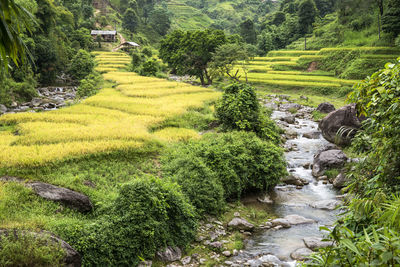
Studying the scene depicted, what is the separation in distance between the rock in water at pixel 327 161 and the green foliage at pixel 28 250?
33.5 ft

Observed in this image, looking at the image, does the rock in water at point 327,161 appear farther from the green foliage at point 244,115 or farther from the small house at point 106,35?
the small house at point 106,35

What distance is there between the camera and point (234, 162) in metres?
9.62

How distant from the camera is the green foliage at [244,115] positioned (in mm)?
12789

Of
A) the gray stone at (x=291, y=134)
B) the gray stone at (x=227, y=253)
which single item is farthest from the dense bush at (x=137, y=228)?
the gray stone at (x=291, y=134)

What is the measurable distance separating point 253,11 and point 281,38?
64.7 m

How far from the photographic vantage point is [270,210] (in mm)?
9234

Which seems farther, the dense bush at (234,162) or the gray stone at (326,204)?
the gray stone at (326,204)

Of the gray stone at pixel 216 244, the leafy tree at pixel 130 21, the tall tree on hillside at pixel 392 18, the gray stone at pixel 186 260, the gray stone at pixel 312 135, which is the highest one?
the leafy tree at pixel 130 21

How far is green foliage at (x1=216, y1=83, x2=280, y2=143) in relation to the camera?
1279 centimetres

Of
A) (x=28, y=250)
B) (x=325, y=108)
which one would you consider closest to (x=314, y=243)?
(x=28, y=250)

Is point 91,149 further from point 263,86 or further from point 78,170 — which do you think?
point 263,86

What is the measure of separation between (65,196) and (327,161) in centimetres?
1007

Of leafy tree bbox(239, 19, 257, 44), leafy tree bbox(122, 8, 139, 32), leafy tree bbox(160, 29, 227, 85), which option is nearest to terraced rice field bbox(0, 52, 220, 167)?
leafy tree bbox(160, 29, 227, 85)

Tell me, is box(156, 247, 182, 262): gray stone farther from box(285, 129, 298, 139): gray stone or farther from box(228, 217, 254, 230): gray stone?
→ box(285, 129, 298, 139): gray stone
